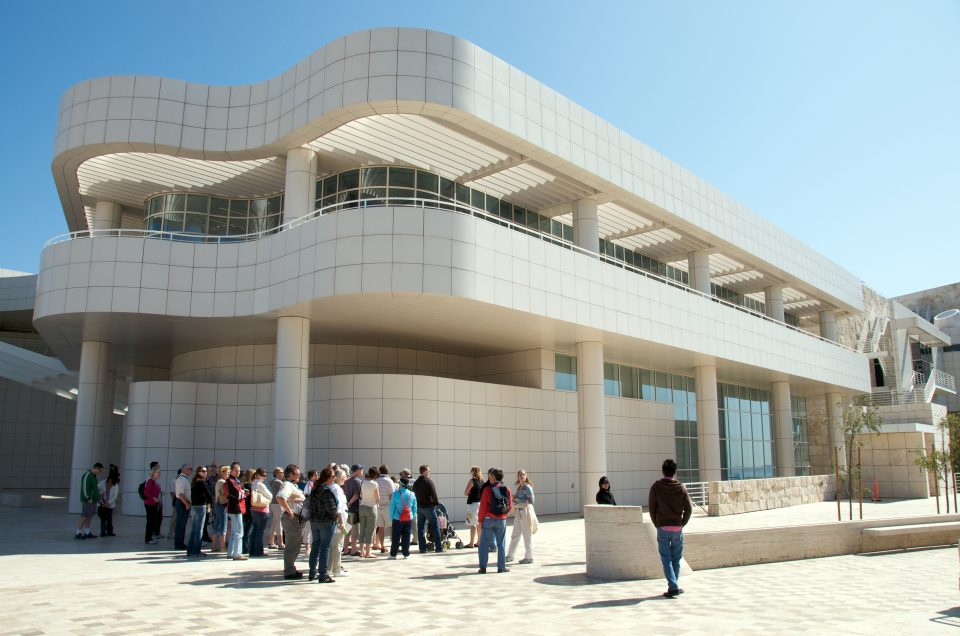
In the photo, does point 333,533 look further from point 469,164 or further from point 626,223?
point 626,223

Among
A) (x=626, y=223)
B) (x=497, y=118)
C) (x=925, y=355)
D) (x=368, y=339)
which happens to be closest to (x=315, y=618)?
(x=497, y=118)

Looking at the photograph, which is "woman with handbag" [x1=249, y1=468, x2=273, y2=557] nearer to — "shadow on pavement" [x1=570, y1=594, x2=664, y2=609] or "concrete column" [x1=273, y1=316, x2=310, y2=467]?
"concrete column" [x1=273, y1=316, x2=310, y2=467]

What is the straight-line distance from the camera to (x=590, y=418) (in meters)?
25.7

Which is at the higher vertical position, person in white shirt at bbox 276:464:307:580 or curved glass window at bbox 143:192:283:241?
curved glass window at bbox 143:192:283:241

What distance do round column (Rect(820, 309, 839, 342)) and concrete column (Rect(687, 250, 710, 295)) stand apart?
17566mm

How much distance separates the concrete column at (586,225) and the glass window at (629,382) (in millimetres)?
8116

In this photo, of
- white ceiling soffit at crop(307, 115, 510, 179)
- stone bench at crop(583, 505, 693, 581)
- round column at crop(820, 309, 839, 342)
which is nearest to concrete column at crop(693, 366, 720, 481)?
white ceiling soffit at crop(307, 115, 510, 179)

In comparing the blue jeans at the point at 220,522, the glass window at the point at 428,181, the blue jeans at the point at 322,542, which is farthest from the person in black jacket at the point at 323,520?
the glass window at the point at 428,181

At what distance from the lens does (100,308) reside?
21719 millimetres

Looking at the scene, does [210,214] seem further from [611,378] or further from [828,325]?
[828,325]

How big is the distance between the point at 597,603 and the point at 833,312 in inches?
1732

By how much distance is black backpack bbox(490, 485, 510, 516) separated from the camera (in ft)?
40.7

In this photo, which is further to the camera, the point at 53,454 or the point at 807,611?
the point at 53,454

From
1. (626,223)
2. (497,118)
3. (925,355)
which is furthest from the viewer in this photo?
(925,355)
